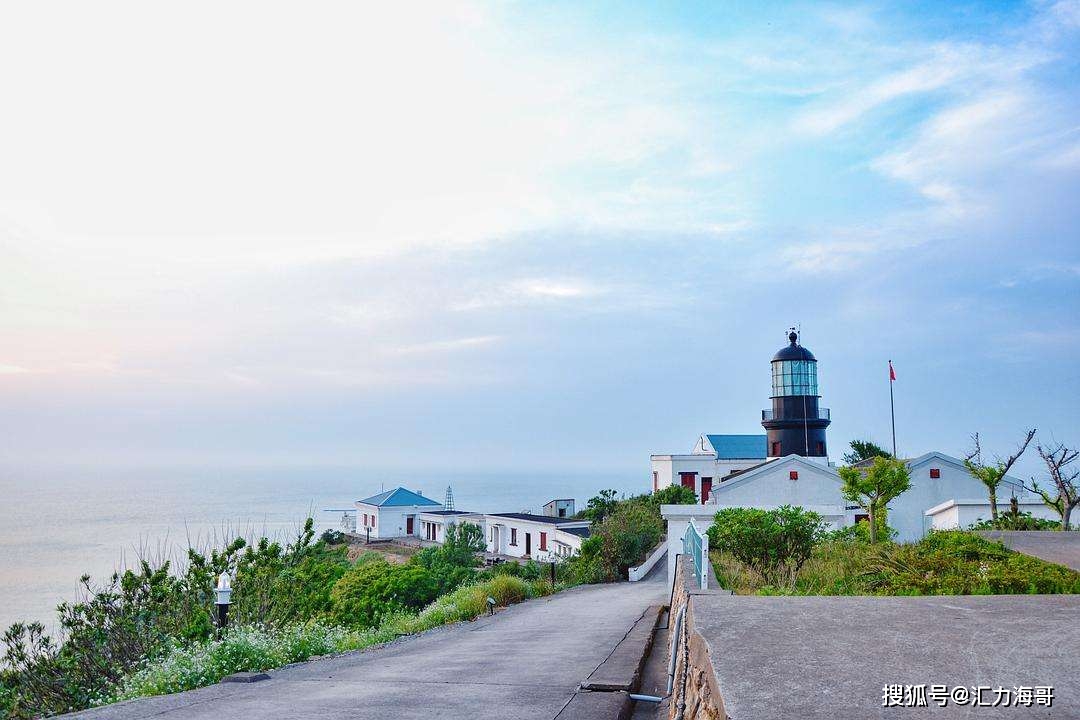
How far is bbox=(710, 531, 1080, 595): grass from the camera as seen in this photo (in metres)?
7.73

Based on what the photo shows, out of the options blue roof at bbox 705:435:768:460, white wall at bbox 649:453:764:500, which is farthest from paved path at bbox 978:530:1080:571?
blue roof at bbox 705:435:768:460

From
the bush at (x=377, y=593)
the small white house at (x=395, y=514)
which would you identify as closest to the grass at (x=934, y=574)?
the bush at (x=377, y=593)

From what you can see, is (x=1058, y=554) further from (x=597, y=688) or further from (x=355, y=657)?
(x=355, y=657)

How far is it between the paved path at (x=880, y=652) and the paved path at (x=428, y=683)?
2.58m

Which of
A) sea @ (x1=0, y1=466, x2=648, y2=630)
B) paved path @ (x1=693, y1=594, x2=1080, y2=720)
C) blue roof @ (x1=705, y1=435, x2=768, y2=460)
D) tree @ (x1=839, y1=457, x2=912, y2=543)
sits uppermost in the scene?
blue roof @ (x1=705, y1=435, x2=768, y2=460)

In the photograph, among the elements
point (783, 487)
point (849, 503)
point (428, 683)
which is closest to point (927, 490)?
point (849, 503)

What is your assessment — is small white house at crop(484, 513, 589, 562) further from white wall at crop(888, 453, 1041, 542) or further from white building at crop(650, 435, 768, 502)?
white wall at crop(888, 453, 1041, 542)

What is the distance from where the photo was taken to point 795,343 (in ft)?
132

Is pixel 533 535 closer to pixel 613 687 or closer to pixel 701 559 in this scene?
pixel 701 559

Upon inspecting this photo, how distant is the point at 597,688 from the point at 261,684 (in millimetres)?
3617

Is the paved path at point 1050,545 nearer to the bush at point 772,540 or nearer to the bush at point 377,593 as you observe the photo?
the bush at point 772,540

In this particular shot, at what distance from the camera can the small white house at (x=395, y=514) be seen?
59.2 m

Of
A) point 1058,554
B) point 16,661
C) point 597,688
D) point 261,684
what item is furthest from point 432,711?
point 16,661

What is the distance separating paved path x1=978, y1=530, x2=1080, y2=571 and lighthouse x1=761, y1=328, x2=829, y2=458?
25.8 meters
